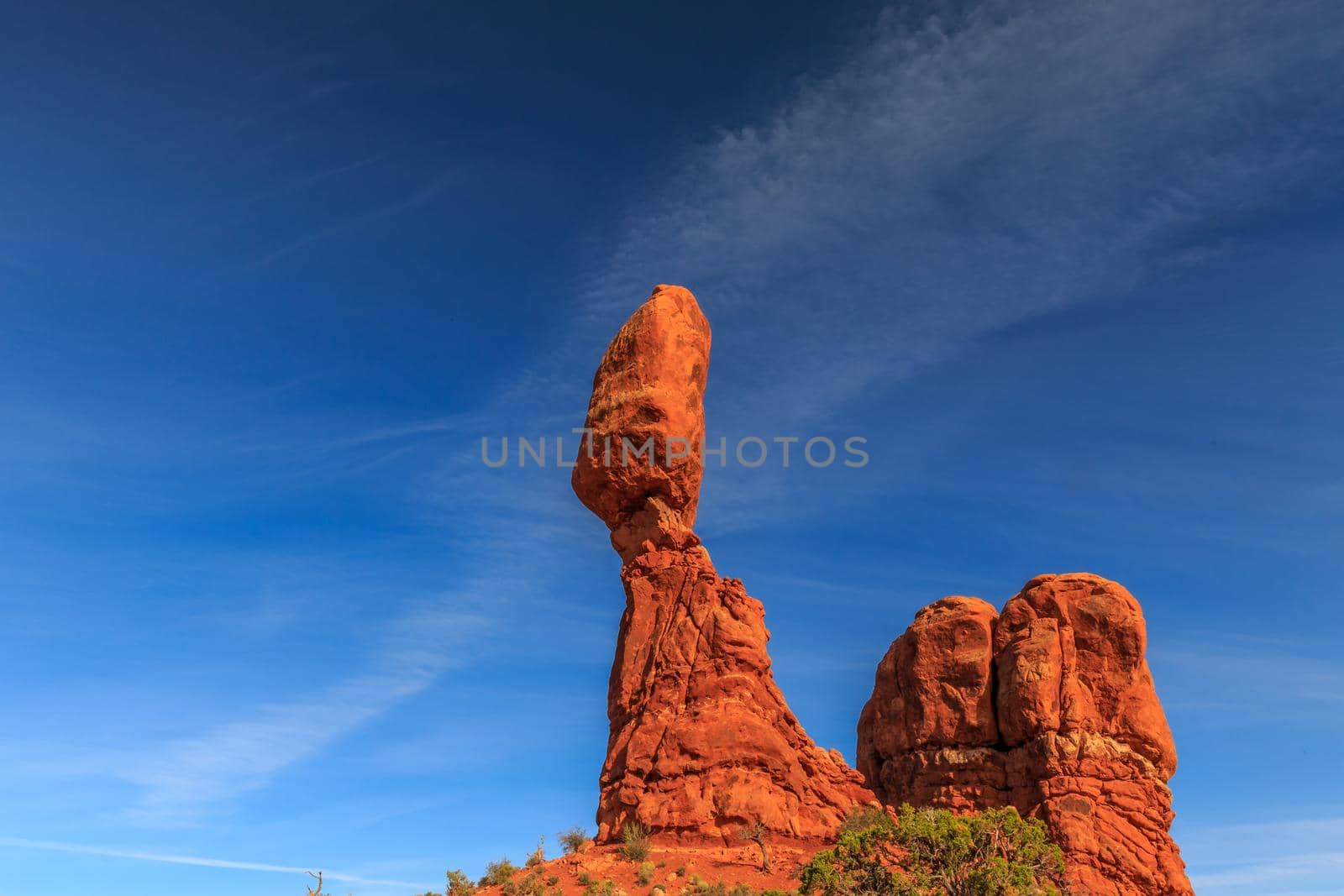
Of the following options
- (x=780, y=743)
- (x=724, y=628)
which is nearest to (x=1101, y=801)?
(x=780, y=743)

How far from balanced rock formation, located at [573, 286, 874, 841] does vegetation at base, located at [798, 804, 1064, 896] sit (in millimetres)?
7954

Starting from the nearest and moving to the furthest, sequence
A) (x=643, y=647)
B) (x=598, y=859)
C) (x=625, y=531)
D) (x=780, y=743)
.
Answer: (x=598, y=859) < (x=780, y=743) < (x=643, y=647) < (x=625, y=531)

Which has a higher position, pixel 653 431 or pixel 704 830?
pixel 653 431

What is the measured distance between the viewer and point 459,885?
33.4m

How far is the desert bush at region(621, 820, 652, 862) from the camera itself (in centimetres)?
3353

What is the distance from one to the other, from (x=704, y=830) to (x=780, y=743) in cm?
381

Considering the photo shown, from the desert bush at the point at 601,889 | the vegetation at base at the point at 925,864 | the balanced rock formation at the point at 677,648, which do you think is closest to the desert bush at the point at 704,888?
the desert bush at the point at 601,889

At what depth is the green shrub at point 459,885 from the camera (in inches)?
1304

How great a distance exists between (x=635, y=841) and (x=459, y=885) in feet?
16.7

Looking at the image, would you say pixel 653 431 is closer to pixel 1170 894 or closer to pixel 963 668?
pixel 963 668

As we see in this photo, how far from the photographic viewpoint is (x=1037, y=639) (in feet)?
140

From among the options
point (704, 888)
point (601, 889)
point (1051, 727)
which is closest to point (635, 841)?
point (601, 889)

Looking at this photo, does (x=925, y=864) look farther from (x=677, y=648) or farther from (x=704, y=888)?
(x=677, y=648)

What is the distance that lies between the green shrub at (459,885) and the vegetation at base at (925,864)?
1087 centimetres
